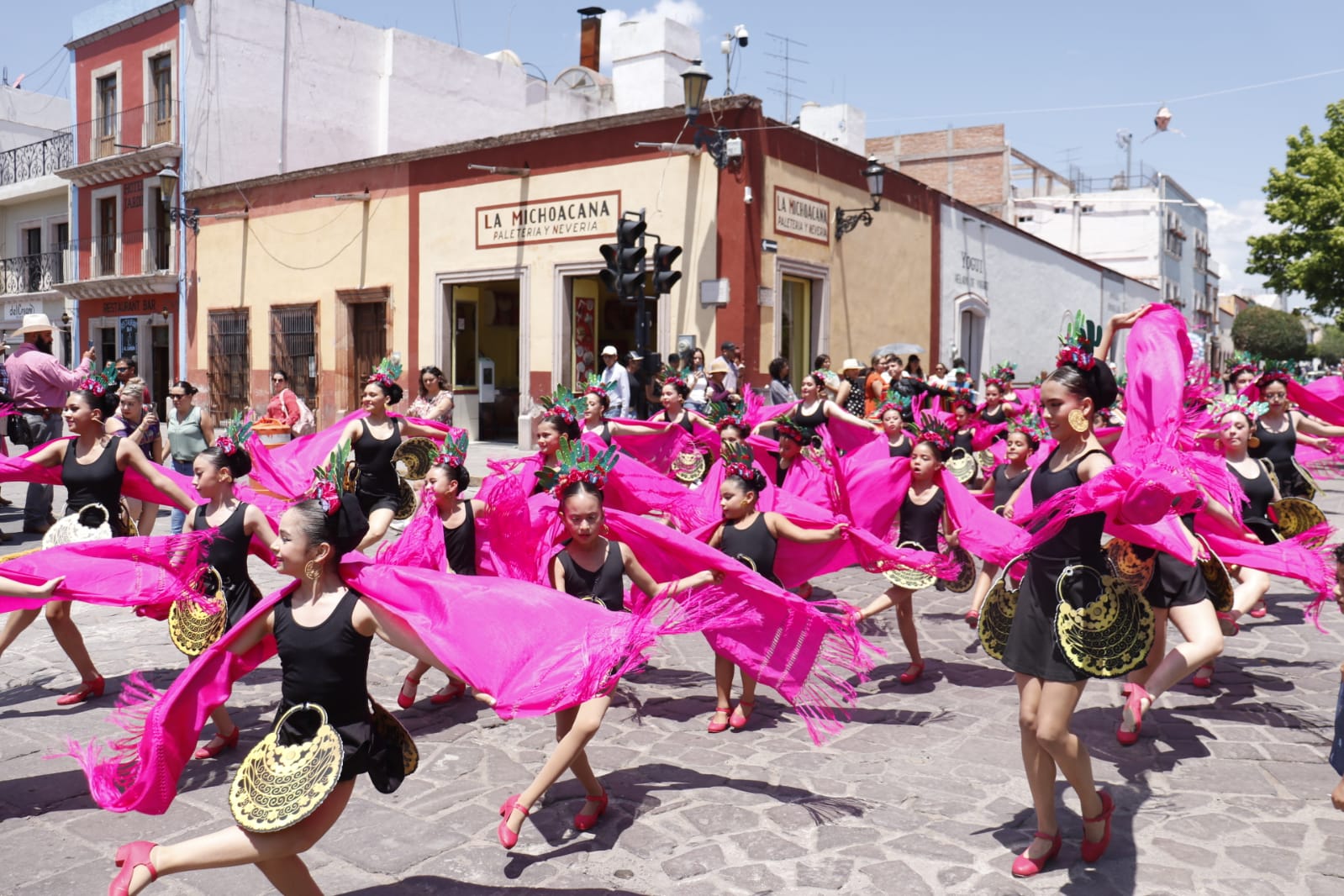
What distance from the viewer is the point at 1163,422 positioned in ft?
13.7

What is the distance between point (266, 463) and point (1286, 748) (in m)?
6.86

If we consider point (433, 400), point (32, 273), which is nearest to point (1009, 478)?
point (433, 400)

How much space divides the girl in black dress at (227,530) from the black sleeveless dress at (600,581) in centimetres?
160

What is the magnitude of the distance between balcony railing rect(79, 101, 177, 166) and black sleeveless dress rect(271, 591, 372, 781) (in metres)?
25.9

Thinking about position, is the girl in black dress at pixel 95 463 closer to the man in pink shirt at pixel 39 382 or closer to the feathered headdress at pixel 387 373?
the feathered headdress at pixel 387 373

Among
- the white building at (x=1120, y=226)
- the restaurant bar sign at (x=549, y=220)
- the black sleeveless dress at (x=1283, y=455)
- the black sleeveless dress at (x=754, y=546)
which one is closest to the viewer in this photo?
the black sleeveless dress at (x=754, y=546)

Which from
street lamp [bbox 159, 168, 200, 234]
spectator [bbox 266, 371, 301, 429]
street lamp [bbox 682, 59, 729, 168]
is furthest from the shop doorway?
street lamp [bbox 159, 168, 200, 234]

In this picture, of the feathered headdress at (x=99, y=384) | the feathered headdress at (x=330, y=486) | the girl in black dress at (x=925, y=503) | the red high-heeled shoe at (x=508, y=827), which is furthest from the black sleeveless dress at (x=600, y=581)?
the feathered headdress at (x=99, y=384)

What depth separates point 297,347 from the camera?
24.0 metres

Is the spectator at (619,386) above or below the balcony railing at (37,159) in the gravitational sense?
below

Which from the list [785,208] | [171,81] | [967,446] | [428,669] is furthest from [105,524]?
[171,81]

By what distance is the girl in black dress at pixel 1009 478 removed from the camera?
7637 millimetres

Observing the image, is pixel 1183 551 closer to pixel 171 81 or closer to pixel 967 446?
pixel 967 446

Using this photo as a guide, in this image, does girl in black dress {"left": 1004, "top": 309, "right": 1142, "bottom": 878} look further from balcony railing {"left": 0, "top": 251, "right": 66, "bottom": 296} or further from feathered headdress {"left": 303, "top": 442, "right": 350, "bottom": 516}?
Answer: balcony railing {"left": 0, "top": 251, "right": 66, "bottom": 296}
